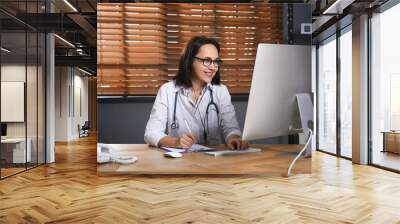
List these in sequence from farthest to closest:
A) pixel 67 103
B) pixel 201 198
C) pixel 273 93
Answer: pixel 67 103
pixel 273 93
pixel 201 198

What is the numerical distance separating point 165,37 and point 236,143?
162 cm

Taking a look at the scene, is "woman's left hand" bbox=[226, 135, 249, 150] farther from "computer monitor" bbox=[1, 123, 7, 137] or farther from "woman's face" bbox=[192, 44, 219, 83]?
"computer monitor" bbox=[1, 123, 7, 137]

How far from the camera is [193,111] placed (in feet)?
16.9

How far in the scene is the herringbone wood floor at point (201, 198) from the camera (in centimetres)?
333

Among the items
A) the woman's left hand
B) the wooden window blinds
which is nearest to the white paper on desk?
the woman's left hand

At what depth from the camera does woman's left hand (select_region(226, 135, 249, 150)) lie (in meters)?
5.15

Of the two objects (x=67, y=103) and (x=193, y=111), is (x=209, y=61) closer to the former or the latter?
(x=193, y=111)

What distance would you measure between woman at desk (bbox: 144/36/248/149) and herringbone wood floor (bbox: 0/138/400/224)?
53 cm

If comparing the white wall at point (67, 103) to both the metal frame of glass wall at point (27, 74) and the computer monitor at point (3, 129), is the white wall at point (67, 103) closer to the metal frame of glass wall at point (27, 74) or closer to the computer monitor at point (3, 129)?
the metal frame of glass wall at point (27, 74)

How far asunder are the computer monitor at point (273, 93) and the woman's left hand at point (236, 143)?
58 centimetres

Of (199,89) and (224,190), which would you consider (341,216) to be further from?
(199,89)

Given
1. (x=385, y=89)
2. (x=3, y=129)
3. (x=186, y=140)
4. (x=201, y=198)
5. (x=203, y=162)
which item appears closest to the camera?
(x=201, y=198)

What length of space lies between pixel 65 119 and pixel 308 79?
11075 mm

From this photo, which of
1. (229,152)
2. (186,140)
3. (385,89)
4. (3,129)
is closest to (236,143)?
(229,152)
